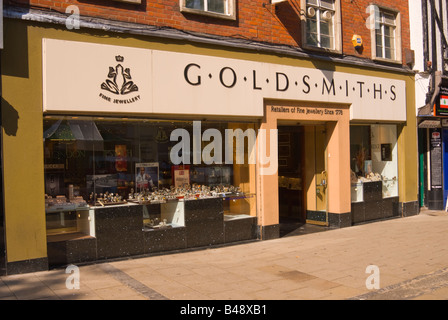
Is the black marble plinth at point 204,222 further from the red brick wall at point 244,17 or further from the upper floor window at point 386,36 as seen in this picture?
the upper floor window at point 386,36

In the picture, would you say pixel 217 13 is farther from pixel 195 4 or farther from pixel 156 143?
pixel 156 143

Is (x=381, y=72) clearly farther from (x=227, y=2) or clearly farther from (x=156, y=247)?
(x=156, y=247)

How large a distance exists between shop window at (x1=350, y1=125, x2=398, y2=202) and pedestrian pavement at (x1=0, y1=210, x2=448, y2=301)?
9.42 ft

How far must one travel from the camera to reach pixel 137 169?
8617mm

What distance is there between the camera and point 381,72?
41.0 feet

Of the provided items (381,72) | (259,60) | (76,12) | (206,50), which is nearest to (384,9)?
(381,72)

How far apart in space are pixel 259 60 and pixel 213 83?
1436 mm

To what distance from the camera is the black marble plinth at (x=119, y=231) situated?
7.82m

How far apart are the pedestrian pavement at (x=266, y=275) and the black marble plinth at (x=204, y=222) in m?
0.22

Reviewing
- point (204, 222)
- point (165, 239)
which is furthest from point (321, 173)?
point (165, 239)

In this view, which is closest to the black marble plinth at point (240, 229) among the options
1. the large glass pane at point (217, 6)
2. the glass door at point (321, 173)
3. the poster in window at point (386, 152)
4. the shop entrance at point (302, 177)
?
the shop entrance at point (302, 177)

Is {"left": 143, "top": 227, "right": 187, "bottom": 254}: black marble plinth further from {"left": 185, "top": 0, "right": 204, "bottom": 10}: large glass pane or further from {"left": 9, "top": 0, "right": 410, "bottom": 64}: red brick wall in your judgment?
{"left": 185, "top": 0, "right": 204, "bottom": 10}: large glass pane

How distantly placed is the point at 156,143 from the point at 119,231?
1.91 m

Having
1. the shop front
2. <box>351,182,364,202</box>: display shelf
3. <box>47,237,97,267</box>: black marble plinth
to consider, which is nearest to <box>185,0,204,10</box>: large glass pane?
the shop front
